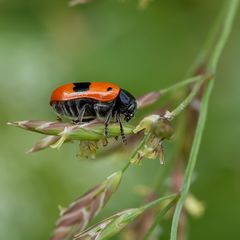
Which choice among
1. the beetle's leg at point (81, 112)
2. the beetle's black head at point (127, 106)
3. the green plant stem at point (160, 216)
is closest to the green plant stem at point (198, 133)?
the green plant stem at point (160, 216)

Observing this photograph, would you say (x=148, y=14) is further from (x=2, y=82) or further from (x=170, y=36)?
(x=2, y=82)

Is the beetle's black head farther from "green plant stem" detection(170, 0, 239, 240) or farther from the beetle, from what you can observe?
"green plant stem" detection(170, 0, 239, 240)

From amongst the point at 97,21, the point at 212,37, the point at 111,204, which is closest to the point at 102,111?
the point at 212,37

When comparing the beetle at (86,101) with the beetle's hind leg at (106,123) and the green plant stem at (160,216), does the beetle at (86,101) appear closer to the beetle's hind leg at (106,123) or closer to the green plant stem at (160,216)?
the beetle's hind leg at (106,123)

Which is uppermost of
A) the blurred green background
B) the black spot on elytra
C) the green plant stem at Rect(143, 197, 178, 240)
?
the black spot on elytra

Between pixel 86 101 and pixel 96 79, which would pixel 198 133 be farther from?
pixel 96 79

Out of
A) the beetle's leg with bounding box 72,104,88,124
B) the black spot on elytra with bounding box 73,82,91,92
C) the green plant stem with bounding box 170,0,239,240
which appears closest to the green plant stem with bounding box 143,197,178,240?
the green plant stem with bounding box 170,0,239,240

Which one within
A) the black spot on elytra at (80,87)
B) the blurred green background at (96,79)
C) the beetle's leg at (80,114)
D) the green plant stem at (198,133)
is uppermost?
the black spot on elytra at (80,87)

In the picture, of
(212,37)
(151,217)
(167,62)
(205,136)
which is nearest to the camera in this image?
(151,217)
